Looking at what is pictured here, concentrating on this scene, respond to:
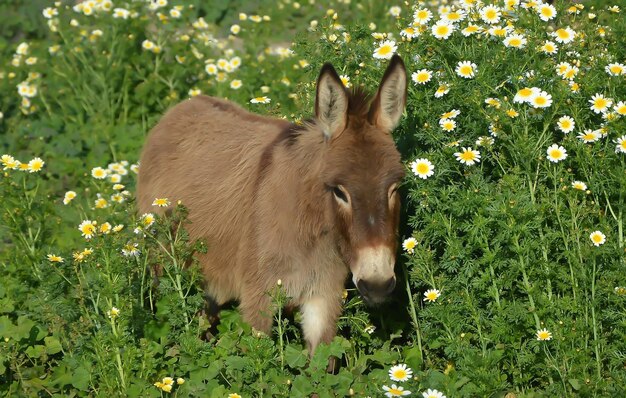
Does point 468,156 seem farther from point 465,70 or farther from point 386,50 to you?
point 386,50

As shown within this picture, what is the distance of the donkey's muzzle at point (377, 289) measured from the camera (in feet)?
13.0

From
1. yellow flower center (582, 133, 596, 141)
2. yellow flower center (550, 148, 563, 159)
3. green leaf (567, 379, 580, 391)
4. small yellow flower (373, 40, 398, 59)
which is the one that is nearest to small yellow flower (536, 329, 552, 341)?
green leaf (567, 379, 580, 391)

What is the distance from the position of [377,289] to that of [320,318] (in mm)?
720

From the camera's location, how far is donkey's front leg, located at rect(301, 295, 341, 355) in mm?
4603

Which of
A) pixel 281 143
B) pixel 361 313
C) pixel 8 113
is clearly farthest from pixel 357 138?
pixel 8 113

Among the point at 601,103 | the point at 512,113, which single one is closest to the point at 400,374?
the point at 512,113

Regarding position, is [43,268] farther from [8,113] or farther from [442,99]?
[8,113]

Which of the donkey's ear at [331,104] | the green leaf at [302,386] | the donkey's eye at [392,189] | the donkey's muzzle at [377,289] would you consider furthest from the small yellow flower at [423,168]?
the green leaf at [302,386]

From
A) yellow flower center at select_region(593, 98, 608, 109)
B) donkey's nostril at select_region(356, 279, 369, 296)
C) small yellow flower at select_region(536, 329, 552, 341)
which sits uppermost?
yellow flower center at select_region(593, 98, 608, 109)

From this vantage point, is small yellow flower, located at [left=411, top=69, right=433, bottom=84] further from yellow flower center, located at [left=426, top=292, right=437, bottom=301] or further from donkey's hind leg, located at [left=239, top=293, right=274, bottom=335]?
donkey's hind leg, located at [left=239, top=293, right=274, bottom=335]

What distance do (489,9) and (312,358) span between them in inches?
83.1

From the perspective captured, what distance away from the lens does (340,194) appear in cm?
418

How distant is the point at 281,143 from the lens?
479 cm

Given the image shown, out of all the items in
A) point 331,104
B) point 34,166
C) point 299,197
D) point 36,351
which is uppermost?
point 331,104
